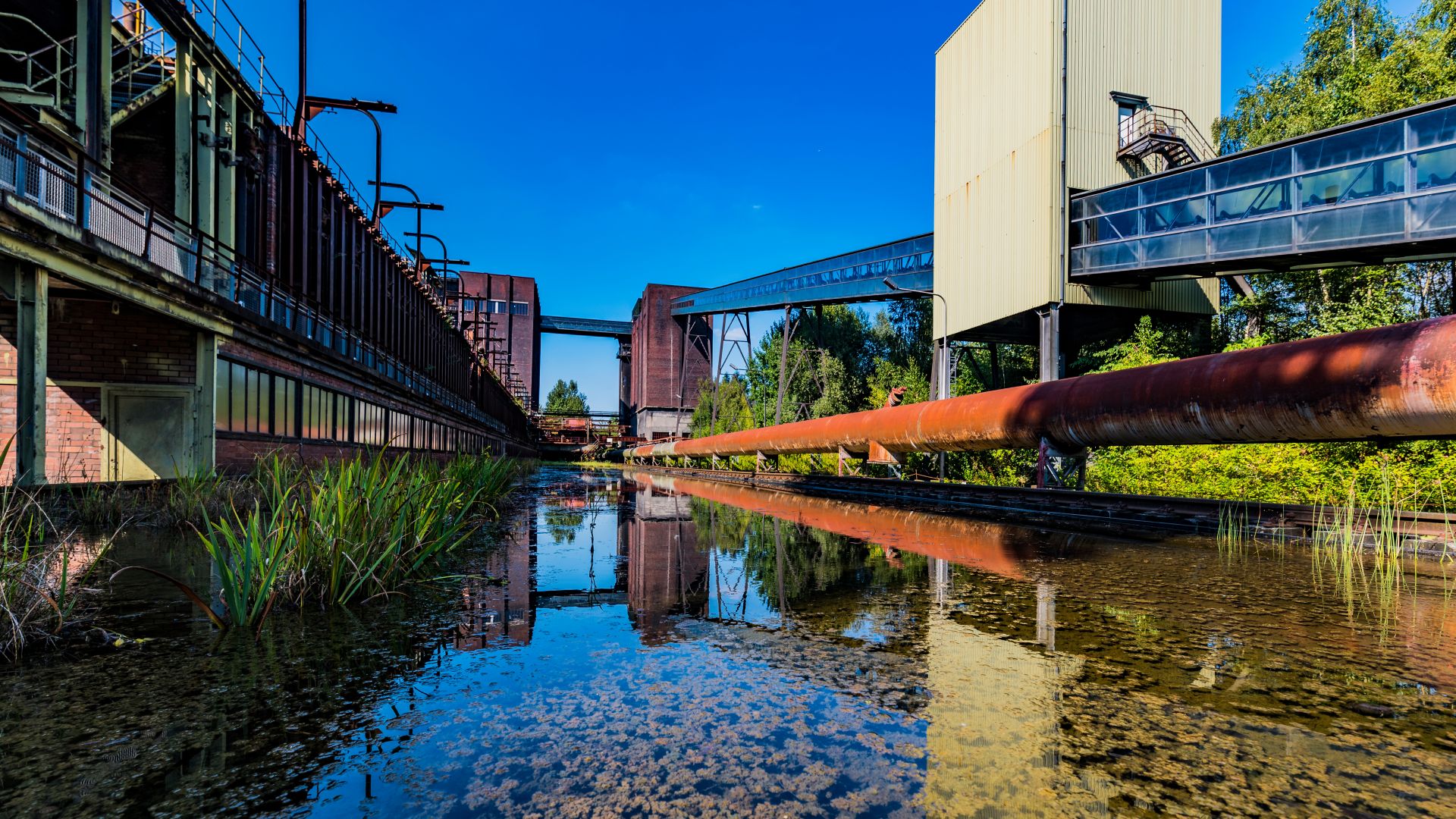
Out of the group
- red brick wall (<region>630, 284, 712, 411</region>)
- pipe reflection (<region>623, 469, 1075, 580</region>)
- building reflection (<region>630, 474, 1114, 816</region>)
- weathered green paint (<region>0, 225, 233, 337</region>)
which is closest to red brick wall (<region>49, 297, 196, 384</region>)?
weathered green paint (<region>0, 225, 233, 337</region>)

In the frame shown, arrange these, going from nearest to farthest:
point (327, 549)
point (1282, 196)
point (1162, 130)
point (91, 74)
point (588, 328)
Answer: point (327, 549) < point (91, 74) < point (1282, 196) < point (1162, 130) < point (588, 328)

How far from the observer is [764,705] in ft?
7.75

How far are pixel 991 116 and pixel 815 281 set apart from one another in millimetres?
11267

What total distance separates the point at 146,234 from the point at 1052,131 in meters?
18.0

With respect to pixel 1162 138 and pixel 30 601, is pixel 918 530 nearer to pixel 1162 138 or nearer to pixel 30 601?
pixel 30 601

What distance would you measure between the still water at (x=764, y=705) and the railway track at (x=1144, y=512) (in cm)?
192

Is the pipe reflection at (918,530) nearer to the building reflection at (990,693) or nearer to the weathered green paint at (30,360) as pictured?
the building reflection at (990,693)

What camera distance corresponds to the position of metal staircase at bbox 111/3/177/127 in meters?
11.9

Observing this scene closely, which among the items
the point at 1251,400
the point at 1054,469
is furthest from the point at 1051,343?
the point at 1251,400

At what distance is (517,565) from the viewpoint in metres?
5.39

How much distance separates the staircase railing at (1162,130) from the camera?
58.6 ft

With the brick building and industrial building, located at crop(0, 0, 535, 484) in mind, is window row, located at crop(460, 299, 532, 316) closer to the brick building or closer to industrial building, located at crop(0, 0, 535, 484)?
the brick building

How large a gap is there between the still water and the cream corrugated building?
1491 cm

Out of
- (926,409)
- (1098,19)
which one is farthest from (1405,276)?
(926,409)
